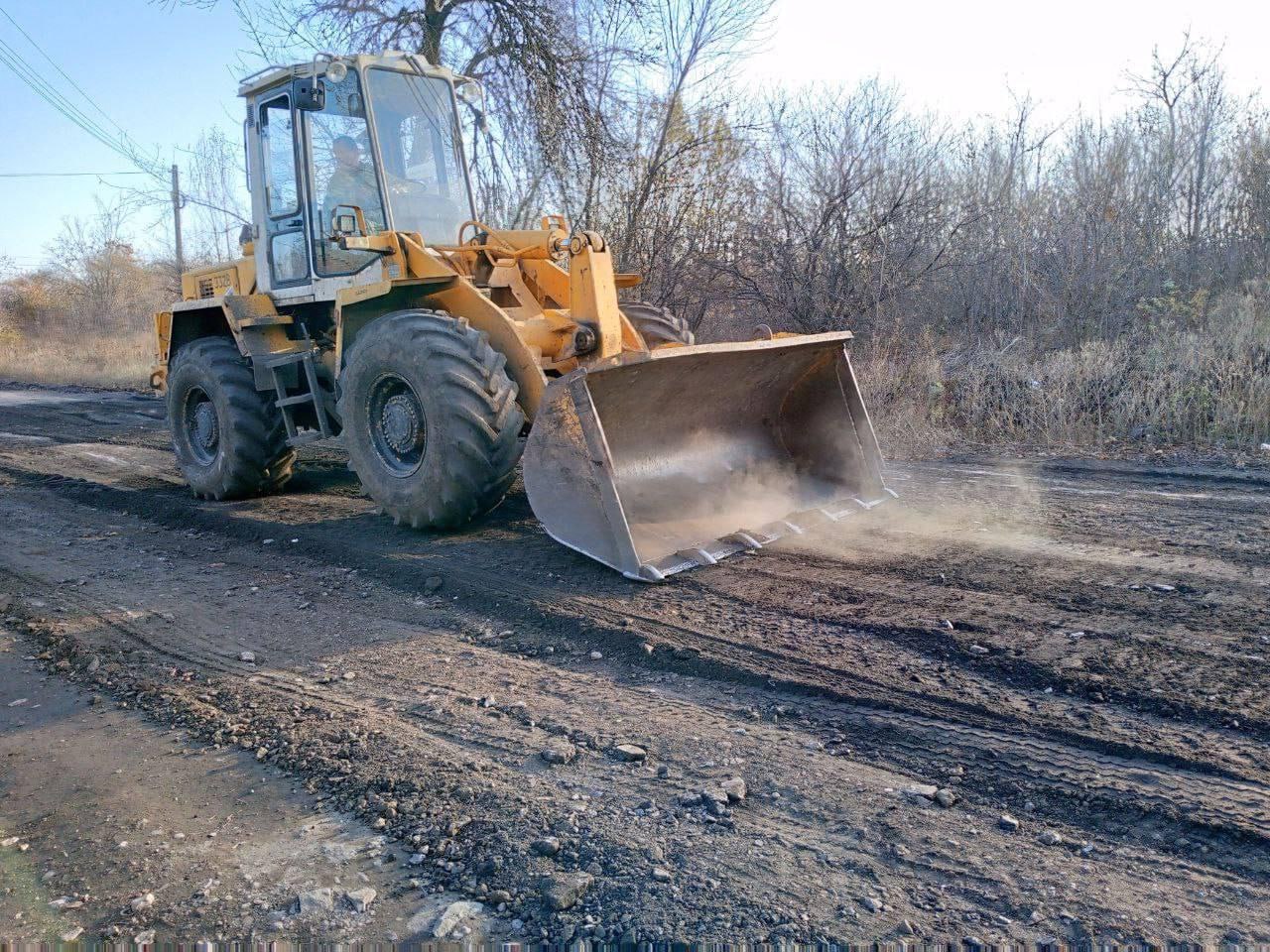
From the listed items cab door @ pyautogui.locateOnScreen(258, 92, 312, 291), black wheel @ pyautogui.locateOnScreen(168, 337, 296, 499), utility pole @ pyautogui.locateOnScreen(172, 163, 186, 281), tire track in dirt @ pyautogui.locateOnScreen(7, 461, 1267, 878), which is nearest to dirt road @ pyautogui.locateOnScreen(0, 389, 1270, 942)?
tire track in dirt @ pyautogui.locateOnScreen(7, 461, 1267, 878)

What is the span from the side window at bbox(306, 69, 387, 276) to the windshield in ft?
0.34

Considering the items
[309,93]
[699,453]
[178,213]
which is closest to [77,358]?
[178,213]

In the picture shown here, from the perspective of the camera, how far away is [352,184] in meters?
6.54

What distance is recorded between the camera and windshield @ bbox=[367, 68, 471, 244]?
21.4 ft

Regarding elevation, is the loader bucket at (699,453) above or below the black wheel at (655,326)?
below

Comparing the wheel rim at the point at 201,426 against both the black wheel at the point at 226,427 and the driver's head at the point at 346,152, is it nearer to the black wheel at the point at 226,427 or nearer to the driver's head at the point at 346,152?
the black wheel at the point at 226,427

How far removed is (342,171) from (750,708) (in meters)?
4.97

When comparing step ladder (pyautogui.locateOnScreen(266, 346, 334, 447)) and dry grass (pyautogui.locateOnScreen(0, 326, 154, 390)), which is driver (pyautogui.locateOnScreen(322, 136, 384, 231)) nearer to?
step ladder (pyautogui.locateOnScreen(266, 346, 334, 447))

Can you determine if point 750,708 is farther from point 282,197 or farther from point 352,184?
point 282,197

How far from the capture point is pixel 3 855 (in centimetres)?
264

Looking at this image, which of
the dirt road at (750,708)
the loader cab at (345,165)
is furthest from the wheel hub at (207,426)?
the dirt road at (750,708)

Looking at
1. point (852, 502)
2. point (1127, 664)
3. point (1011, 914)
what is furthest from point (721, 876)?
point (852, 502)

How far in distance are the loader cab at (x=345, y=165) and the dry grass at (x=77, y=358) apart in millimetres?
12398

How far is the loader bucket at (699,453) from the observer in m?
4.78
